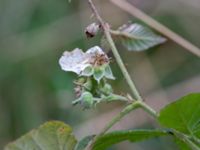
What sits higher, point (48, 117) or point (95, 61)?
point (48, 117)

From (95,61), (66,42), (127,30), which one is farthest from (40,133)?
(66,42)

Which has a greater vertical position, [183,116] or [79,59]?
[79,59]

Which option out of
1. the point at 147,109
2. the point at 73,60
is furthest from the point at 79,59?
the point at 147,109

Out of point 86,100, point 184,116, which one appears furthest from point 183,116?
point 86,100

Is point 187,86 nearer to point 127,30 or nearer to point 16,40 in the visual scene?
point 16,40

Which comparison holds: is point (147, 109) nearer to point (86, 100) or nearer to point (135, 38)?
point (86, 100)

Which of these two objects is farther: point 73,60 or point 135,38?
point 135,38
